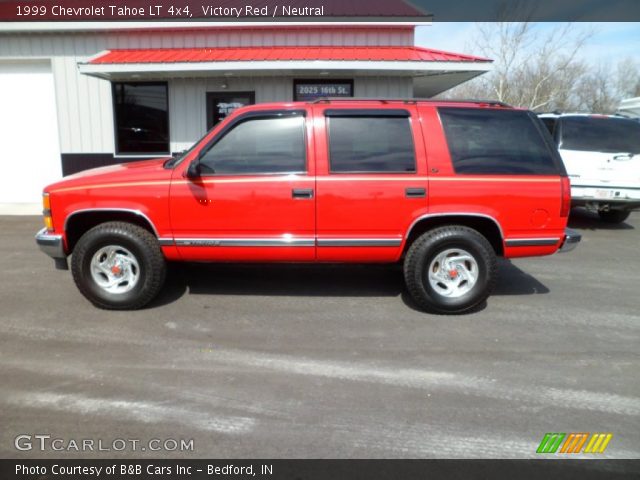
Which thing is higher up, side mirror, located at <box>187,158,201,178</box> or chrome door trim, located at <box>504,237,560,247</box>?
side mirror, located at <box>187,158,201,178</box>

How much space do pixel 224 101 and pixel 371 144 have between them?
706cm

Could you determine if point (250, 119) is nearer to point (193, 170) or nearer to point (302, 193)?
point (193, 170)

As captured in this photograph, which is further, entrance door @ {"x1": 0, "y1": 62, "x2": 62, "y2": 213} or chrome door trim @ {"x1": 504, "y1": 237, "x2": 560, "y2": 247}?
entrance door @ {"x1": 0, "y1": 62, "x2": 62, "y2": 213}

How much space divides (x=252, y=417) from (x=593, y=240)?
730cm

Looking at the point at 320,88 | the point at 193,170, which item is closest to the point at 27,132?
the point at 320,88

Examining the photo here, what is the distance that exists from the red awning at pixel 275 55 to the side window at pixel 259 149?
16.4ft

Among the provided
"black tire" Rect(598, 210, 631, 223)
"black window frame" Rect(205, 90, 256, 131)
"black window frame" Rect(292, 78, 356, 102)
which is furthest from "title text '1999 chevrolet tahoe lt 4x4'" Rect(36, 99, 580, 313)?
"black window frame" Rect(205, 90, 256, 131)

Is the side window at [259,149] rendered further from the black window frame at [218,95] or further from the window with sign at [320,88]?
the black window frame at [218,95]

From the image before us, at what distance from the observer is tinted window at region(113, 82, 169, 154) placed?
440 inches

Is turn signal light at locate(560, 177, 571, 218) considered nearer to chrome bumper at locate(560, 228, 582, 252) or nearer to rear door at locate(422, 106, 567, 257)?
rear door at locate(422, 106, 567, 257)

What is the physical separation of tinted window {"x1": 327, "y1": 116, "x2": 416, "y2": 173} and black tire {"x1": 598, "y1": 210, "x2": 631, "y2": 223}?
6.89 metres

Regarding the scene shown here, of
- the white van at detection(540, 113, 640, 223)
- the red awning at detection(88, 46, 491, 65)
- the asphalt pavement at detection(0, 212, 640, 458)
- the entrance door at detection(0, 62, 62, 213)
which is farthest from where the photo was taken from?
the entrance door at detection(0, 62, 62, 213)

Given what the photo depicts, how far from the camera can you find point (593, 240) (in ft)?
27.4

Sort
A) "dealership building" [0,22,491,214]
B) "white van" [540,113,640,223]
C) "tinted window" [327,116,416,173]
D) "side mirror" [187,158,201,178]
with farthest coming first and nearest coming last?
"dealership building" [0,22,491,214], "white van" [540,113,640,223], "tinted window" [327,116,416,173], "side mirror" [187,158,201,178]
